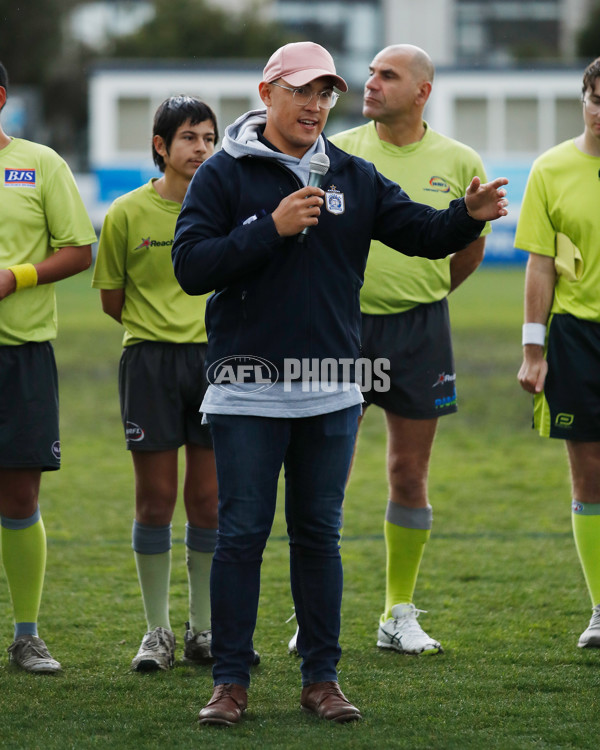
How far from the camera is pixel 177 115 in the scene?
441 centimetres

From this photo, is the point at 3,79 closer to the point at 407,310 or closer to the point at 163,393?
the point at 163,393

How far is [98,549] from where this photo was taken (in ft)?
20.8

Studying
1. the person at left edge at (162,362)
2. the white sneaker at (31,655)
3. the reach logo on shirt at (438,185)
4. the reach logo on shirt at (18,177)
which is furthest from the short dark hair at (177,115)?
the white sneaker at (31,655)

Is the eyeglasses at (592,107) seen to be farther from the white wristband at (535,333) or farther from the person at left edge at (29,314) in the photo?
the person at left edge at (29,314)

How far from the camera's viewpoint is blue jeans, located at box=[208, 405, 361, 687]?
3.66 m

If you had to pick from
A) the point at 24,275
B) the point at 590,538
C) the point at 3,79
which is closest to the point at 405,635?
the point at 590,538

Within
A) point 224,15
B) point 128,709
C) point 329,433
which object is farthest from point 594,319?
point 224,15

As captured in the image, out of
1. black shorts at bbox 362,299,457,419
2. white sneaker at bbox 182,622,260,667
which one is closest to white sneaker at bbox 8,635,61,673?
white sneaker at bbox 182,622,260,667

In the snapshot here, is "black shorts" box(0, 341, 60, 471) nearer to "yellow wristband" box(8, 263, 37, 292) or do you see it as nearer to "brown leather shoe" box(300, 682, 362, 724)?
"yellow wristband" box(8, 263, 37, 292)

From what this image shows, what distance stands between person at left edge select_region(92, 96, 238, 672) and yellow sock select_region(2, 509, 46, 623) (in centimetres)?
37

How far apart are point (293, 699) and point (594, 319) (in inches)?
70.4

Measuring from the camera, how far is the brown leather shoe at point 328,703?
12.0ft

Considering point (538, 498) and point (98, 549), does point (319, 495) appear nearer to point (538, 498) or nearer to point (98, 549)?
point (98, 549)

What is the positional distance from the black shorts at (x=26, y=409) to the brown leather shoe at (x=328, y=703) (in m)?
1.25
